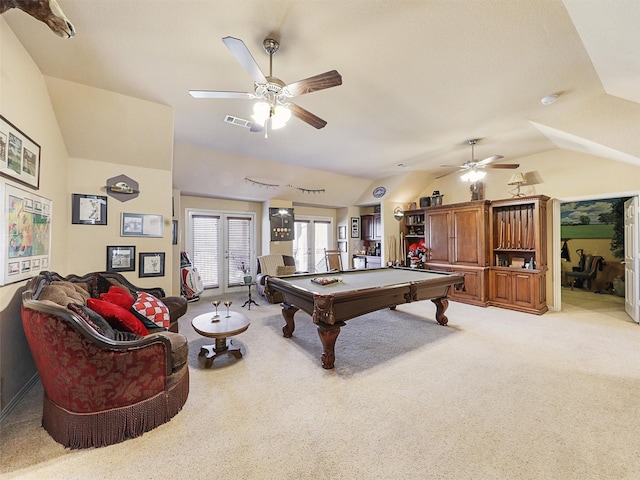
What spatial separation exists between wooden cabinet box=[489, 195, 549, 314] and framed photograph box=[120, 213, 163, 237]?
19.5 feet

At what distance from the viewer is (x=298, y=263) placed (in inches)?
295

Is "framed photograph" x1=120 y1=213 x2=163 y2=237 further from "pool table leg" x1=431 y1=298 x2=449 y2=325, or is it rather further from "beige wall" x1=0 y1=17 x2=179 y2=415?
"pool table leg" x1=431 y1=298 x2=449 y2=325

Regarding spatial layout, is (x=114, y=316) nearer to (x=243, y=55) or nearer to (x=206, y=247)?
(x=243, y=55)

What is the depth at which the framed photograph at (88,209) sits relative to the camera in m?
3.22

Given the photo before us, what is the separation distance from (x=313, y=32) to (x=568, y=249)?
8.77 m

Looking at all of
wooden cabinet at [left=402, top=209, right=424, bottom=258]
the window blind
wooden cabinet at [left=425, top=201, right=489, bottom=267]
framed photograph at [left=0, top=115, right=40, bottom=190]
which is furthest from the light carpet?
wooden cabinet at [left=402, top=209, right=424, bottom=258]

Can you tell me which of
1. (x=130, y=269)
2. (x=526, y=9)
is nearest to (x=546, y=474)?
(x=526, y=9)

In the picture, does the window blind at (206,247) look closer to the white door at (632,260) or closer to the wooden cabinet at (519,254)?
the wooden cabinet at (519,254)

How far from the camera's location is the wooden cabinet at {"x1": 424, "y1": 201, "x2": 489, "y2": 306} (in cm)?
516

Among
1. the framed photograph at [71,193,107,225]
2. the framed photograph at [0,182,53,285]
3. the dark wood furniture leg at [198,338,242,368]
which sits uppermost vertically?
the framed photograph at [71,193,107,225]

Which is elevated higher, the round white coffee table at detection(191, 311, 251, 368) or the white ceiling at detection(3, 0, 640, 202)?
the white ceiling at detection(3, 0, 640, 202)

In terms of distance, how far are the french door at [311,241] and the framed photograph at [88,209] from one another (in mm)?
4512

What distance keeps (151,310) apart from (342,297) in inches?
77.4

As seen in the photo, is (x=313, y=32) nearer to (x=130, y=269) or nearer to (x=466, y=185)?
(x=130, y=269)
